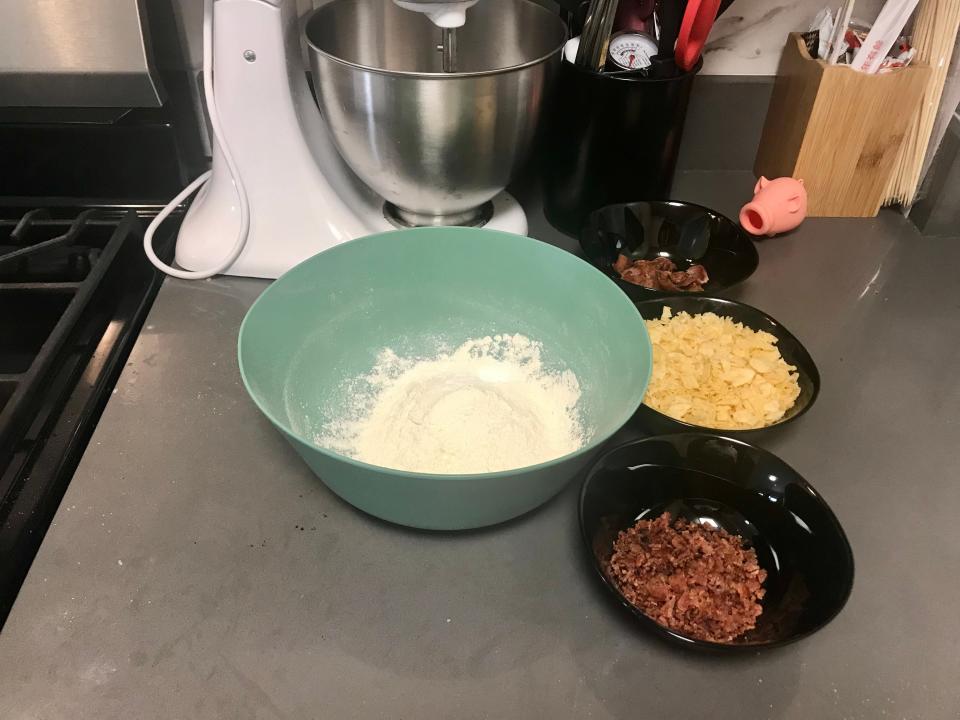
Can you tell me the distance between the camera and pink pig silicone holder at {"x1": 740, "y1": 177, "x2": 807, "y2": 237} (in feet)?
2.62

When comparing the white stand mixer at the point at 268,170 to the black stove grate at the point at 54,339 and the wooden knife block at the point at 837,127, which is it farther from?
the wooden knife block at the point at 837,127

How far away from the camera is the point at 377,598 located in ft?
1.61

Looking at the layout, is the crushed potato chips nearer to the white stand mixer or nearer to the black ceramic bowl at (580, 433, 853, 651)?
the black ceramic bowl at (580, 433, 853, 651)

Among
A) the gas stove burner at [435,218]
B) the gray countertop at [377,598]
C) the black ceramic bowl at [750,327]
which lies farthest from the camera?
the gas stove burner at [435,218]

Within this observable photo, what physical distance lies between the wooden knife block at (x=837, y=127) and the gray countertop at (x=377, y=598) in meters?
0.29

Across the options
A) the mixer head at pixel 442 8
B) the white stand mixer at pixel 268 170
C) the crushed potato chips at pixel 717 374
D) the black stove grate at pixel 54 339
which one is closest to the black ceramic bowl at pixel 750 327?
the crushed potato chips at pixel 717 374

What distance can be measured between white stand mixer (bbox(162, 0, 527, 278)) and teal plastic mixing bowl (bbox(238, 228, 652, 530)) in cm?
10

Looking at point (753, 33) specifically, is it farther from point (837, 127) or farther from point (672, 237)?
point (672, 237)

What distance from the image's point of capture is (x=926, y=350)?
700mm

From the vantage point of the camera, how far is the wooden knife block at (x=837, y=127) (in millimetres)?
738

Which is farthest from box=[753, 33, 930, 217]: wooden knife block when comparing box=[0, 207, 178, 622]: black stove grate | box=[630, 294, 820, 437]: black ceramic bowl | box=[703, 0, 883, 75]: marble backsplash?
box=[0, 207, 178, 622]: black stove grate

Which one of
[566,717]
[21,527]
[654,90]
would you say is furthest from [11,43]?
[566,717]

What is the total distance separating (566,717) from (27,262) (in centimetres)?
66

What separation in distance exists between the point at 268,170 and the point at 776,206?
0.55 m
